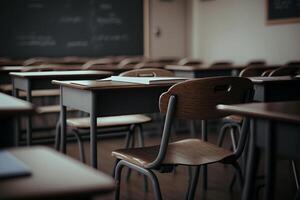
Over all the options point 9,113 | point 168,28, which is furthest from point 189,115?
point 168,28

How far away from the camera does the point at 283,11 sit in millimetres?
6840

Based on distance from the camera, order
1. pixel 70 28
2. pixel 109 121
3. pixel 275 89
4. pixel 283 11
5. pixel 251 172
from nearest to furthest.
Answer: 1. pixel 251 172
2. pixel 275 89
3. pixel 109 121
4. pixel 283 11
5. pixel 70 28

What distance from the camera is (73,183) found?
0.88 m

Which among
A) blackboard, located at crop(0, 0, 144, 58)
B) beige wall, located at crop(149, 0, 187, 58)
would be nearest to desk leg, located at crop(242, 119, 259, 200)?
blackboard, located at crop(0, 0, 144, 58)

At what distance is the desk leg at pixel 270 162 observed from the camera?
143 cm

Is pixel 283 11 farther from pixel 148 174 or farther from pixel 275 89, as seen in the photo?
pixel 148 174

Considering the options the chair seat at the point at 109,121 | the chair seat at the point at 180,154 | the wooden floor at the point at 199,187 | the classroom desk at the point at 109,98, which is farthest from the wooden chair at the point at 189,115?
the chair seat at the point at 109,121

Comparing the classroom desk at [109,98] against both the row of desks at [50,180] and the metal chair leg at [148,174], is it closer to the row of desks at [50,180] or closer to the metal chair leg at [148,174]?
the metal chair leg at [148,174]

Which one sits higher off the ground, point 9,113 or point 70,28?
point 70,28

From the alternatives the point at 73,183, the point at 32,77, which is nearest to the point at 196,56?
the point at 32,77

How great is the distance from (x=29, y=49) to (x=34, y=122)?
6.80 ft

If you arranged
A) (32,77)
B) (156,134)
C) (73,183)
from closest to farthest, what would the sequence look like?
(73,183)
(32,77)
(156,134)

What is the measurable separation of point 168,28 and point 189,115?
23.4 ft

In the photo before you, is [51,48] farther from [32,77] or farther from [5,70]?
[32,77]
